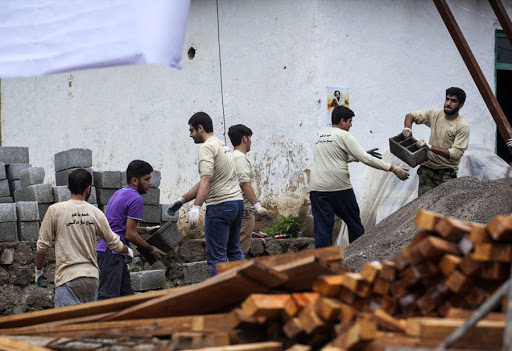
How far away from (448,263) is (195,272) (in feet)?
20.4

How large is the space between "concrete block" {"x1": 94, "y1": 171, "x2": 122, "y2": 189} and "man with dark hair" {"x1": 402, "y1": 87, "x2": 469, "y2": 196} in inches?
128

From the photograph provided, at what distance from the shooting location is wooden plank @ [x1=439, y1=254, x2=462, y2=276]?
10.5ft

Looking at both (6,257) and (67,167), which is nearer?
(6,257)

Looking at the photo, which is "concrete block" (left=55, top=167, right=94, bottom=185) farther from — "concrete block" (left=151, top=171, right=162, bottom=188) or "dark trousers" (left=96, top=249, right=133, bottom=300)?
"dark trousers" (left=96, top=249, right=133, bottom=300)

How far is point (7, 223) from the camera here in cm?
848

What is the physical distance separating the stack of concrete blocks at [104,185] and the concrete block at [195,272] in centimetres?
118

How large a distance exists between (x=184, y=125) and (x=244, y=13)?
1.72 m

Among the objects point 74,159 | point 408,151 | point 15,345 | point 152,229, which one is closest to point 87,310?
point 15,345

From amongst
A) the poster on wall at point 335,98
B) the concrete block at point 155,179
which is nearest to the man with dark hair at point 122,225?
the concrete block at point 155,179

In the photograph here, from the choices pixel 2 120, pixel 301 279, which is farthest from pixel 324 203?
pixel 2 120

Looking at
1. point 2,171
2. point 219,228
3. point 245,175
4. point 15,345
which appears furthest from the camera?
point 2,171

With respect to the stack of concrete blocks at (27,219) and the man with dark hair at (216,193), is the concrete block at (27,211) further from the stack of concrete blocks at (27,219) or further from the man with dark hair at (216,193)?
the man with dark hair at (216,193)

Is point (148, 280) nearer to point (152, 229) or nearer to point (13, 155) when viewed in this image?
point (152, 229)

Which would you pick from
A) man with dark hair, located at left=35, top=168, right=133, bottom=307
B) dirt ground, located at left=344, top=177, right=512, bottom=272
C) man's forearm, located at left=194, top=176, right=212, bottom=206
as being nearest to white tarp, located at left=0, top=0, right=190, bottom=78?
man with dark hair, located at left=35, top=168, right=133, bottom=307
